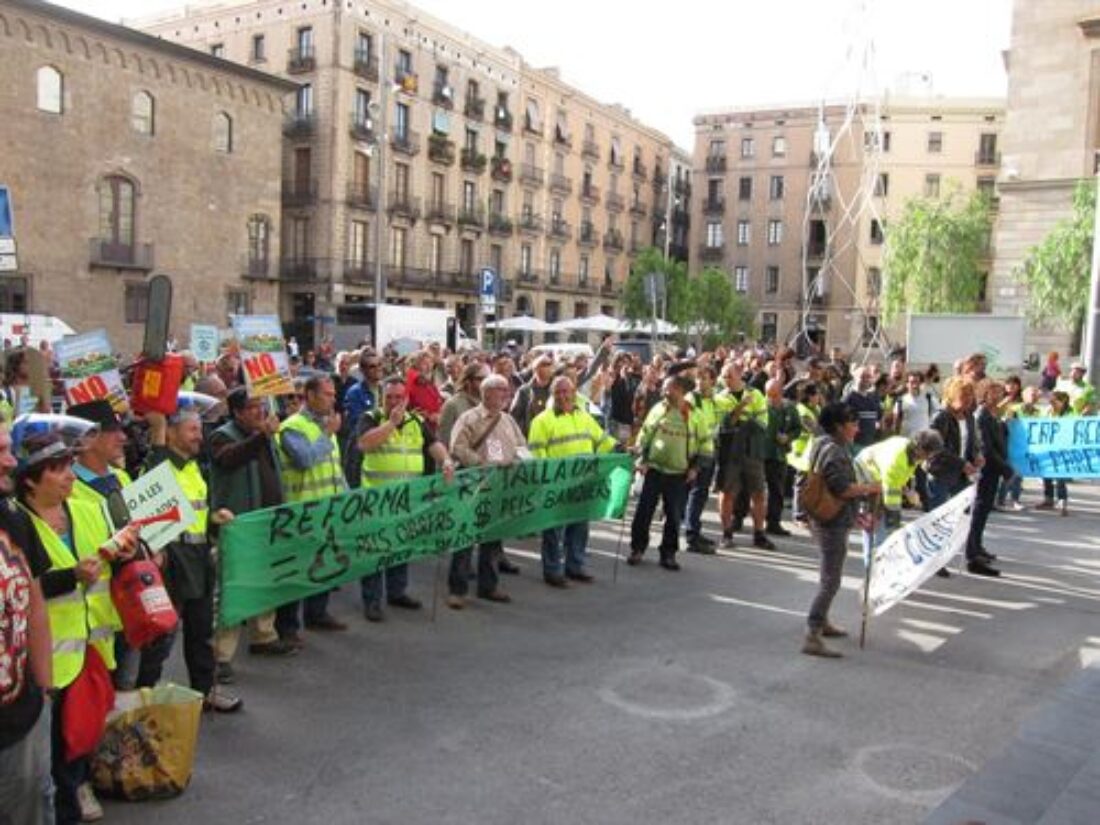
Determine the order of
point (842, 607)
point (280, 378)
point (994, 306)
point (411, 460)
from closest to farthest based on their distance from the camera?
point (411, 460), point (842, 607), point (280, 378), point (994, 306)

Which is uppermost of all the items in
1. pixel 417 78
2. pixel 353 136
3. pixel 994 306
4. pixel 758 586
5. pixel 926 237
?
pixel 417 78

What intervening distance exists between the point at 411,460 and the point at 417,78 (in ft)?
143

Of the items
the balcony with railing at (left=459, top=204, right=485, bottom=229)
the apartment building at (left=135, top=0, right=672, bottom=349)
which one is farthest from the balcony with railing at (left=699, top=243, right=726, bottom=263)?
the balcony with railing at (left=459, top=204, right=485, bottom=229)

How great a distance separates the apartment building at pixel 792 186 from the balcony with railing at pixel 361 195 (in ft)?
91.1

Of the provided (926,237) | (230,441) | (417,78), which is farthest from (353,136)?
(230,441)

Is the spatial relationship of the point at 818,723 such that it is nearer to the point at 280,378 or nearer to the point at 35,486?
the point at 35,486

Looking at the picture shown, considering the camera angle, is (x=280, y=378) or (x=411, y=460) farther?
(x=280, y=378)

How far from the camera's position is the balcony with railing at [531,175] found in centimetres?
5619

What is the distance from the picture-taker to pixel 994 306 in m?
34.2

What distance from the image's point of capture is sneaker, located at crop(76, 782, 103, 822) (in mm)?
4133

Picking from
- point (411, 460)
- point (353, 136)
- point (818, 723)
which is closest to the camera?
point (818, 723)

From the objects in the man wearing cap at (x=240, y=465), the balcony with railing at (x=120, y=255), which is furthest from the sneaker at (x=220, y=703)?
the balcony with railing at (x=120, y=255)

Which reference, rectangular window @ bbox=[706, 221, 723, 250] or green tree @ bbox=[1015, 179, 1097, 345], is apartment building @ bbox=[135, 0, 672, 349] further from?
green tree @ bbox=[1015, 179, 1097, 345]

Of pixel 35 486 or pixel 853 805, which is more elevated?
pixel 35 486
